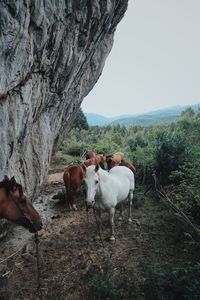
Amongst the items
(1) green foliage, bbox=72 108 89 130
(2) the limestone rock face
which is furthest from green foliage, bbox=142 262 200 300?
(1) green foliage, bbox=72 108 89 130

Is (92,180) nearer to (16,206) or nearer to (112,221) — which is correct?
A: (112,221)

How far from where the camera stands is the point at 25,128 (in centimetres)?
759

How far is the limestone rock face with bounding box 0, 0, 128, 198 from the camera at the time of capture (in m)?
5.84

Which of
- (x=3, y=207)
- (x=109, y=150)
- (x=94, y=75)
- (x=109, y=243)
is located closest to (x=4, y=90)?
(x=3, y=207)

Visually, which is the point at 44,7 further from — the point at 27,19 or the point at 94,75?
the point at 94,75

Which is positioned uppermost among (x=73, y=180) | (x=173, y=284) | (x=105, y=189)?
(x=105, y=189)

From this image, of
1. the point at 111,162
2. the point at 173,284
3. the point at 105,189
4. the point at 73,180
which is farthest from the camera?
the point at 111,162

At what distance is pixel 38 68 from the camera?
7.97 meters

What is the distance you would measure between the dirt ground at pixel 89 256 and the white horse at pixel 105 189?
70 cm

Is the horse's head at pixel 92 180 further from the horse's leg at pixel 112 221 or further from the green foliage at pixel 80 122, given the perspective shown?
the green foliage at pixel 80 122

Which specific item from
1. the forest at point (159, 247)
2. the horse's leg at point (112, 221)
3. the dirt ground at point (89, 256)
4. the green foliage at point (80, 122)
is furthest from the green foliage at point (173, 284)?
the green foliage at point (80, 122)

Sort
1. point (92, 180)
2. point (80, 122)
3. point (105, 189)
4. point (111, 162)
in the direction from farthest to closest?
point (80, 122) → point (111, 162) → point (105, 189) → point (92, 180)

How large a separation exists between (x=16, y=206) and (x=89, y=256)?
127 inches

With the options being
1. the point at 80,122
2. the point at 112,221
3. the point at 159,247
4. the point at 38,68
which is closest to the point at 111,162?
the point at 112,221
